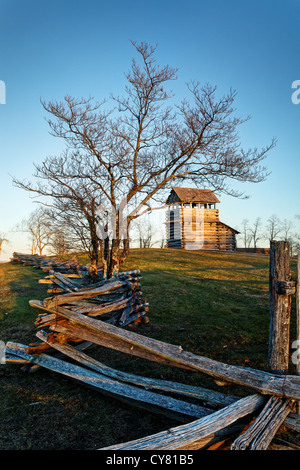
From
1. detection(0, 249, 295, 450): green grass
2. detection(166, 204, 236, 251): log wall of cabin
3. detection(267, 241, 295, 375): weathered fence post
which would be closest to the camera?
detection(0, 249, 295, 450): green grass

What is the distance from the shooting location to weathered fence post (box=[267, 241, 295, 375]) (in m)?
3.89

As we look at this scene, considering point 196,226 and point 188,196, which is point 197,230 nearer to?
point 196,226

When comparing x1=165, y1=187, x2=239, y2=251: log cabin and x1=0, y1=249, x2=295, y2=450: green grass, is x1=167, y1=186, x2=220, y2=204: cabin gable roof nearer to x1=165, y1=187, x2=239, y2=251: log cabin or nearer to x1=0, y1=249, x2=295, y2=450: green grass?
x1=165, y1=187, x2=239, y2=251: log cabin

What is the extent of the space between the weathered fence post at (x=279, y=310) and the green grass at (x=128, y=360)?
3.81 feet

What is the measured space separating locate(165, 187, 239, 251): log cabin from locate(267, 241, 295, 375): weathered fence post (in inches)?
1081

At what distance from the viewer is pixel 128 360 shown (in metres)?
5.81

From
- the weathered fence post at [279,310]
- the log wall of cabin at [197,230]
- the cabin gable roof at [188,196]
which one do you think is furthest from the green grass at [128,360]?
the cabin gable roof at [188,196]

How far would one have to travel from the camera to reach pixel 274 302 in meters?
3.99

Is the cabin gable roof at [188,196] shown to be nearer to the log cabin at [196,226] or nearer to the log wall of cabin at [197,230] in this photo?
the log cabin at [196,226]

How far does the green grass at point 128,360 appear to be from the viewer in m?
3.71

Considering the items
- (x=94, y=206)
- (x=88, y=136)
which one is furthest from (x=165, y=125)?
(x=94, y=206)

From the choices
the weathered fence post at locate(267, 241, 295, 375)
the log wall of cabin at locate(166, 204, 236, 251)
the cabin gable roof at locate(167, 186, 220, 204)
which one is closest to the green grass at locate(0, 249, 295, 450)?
the weathered fence post at locate(267, 241, 295, 375)
